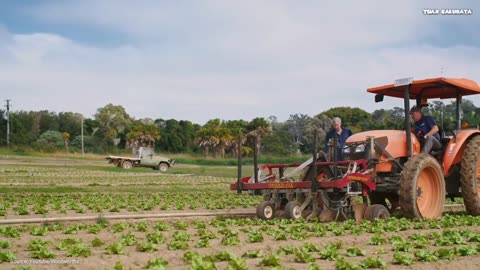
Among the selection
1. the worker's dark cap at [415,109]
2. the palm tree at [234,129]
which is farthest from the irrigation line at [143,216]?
the palm tree at [234,129]

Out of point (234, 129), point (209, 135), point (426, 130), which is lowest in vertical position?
point (426, 130)

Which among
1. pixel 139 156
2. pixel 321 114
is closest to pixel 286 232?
pixel 139 156

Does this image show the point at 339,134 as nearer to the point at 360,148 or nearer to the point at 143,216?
the point at 360,148

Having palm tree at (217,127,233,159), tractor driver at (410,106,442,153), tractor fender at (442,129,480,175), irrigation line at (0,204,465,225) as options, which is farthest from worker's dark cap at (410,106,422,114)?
palm tree at (217,127,233,159)

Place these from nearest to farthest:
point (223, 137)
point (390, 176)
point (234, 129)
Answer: point (390, 176) < point (223, 137) < point (234, 129)

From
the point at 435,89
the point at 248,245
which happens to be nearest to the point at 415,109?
the point at 435,89

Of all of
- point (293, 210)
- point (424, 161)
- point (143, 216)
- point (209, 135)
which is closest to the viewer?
point (424, 161)

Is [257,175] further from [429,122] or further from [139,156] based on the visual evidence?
[139,156]

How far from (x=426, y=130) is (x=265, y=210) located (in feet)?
12.0

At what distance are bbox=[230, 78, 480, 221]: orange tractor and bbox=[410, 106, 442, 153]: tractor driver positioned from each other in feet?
0.57

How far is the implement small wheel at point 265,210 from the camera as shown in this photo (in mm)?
11789

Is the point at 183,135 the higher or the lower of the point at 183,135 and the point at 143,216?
the higher

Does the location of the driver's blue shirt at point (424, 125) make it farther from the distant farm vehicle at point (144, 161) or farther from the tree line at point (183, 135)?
the tree line at point (183, 135)

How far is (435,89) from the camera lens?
41.4 feet
